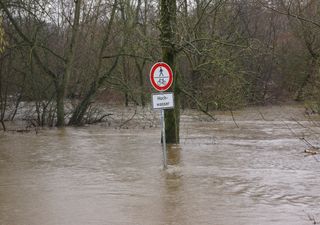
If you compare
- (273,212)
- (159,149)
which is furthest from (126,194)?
(159,149)

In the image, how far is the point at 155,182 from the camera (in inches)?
455

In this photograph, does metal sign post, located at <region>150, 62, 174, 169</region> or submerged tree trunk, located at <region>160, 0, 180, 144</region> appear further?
submerged tree trunk, located at <region>160, 0, 180, 144</region>

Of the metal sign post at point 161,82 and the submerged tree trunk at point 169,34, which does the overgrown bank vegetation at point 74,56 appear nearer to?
the submerged tree trunk at point 169,34

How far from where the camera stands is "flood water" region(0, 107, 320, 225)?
8.65m

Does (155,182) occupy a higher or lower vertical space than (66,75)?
lower

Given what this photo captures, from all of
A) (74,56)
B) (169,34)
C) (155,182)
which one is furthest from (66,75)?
(155,182)

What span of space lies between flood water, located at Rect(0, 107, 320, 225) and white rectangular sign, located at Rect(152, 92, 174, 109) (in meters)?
1.58

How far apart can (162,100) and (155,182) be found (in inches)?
83.9

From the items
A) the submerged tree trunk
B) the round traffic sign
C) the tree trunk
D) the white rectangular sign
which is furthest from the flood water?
the tree trunk

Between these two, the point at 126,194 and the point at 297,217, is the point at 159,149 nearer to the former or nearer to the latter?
the point at 126,194

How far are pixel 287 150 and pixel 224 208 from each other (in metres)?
9.27

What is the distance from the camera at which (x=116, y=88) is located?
2902 centimetres

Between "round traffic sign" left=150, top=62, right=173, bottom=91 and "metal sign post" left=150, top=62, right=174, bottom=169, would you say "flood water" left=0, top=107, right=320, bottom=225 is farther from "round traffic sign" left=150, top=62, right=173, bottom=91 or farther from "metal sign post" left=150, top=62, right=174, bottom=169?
"round traffic sign" left=150, top=62, right=173, bottom=91

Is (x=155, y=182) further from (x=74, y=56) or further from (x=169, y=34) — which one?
(x=74, y=56)
